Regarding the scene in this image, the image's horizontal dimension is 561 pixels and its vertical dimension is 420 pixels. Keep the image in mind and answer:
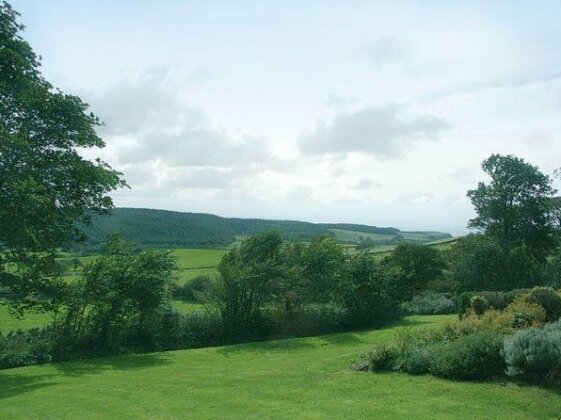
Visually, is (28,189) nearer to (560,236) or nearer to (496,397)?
(496,397)

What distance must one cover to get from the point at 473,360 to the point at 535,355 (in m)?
1.72

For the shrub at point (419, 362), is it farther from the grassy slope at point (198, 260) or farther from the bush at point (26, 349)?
the grassy slope at point (198, 260)

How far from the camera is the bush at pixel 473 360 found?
14.4 m

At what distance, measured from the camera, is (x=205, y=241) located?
86.2 m

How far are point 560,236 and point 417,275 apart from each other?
1616 centimetres

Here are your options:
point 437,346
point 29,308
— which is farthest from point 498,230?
point 29,308

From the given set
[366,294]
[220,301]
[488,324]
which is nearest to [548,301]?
[488,324]

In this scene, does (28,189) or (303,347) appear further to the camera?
(303,347)

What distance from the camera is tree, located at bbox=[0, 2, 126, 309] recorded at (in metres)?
19.0

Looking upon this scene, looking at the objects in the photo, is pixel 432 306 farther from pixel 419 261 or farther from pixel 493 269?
pixel 419 261

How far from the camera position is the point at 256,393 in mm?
15164

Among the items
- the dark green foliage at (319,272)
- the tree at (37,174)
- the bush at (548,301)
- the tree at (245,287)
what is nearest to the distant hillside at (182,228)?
the dark green foliage at (319,272)

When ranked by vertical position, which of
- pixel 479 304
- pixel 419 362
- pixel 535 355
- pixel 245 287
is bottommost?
pixel 419 362

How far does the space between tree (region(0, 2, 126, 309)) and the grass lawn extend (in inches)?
200
